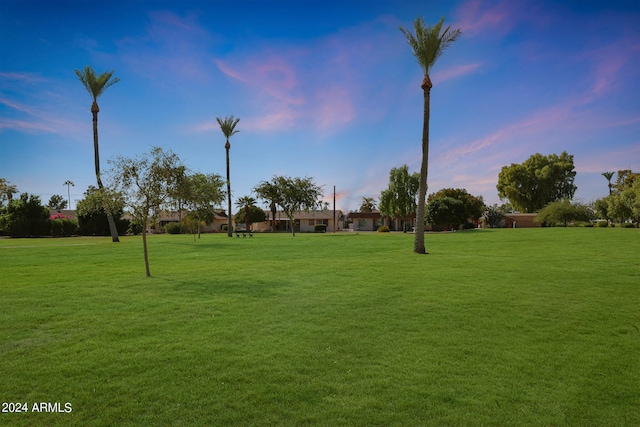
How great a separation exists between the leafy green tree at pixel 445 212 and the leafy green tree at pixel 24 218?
51.4 metres

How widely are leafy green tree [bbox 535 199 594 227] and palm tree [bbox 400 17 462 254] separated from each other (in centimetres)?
4861

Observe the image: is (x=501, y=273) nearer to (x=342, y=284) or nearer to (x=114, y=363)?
(x=342, y=284)

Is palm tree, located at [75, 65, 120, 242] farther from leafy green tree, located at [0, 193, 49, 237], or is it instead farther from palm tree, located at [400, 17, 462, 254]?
palm tree, located at [400, 17, 462, 254]

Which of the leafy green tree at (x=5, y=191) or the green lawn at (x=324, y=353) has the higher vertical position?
the leafy green tree at (x=5, y=191)

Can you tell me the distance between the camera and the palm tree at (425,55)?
21344mm

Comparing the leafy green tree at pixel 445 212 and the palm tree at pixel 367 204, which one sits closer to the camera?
the leafy green tree at pixel 445 212

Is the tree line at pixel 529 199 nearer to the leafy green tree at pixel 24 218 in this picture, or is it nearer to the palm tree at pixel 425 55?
the palm tree at pixel 425 55

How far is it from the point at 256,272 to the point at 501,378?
1020 centimetres

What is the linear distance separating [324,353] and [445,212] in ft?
172

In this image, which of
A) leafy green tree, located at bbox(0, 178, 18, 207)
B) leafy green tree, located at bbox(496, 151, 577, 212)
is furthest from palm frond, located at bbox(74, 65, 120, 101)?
leafy green tree, located at bbox(496, 151, 577, 212)

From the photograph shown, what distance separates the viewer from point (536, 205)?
7756 cm

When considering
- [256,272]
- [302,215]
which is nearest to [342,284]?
[256,272]

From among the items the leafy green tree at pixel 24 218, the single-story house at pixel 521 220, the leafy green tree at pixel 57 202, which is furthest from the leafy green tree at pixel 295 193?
the leafy green tree at pixel 57 202

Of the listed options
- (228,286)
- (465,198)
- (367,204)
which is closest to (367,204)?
(367,204)
